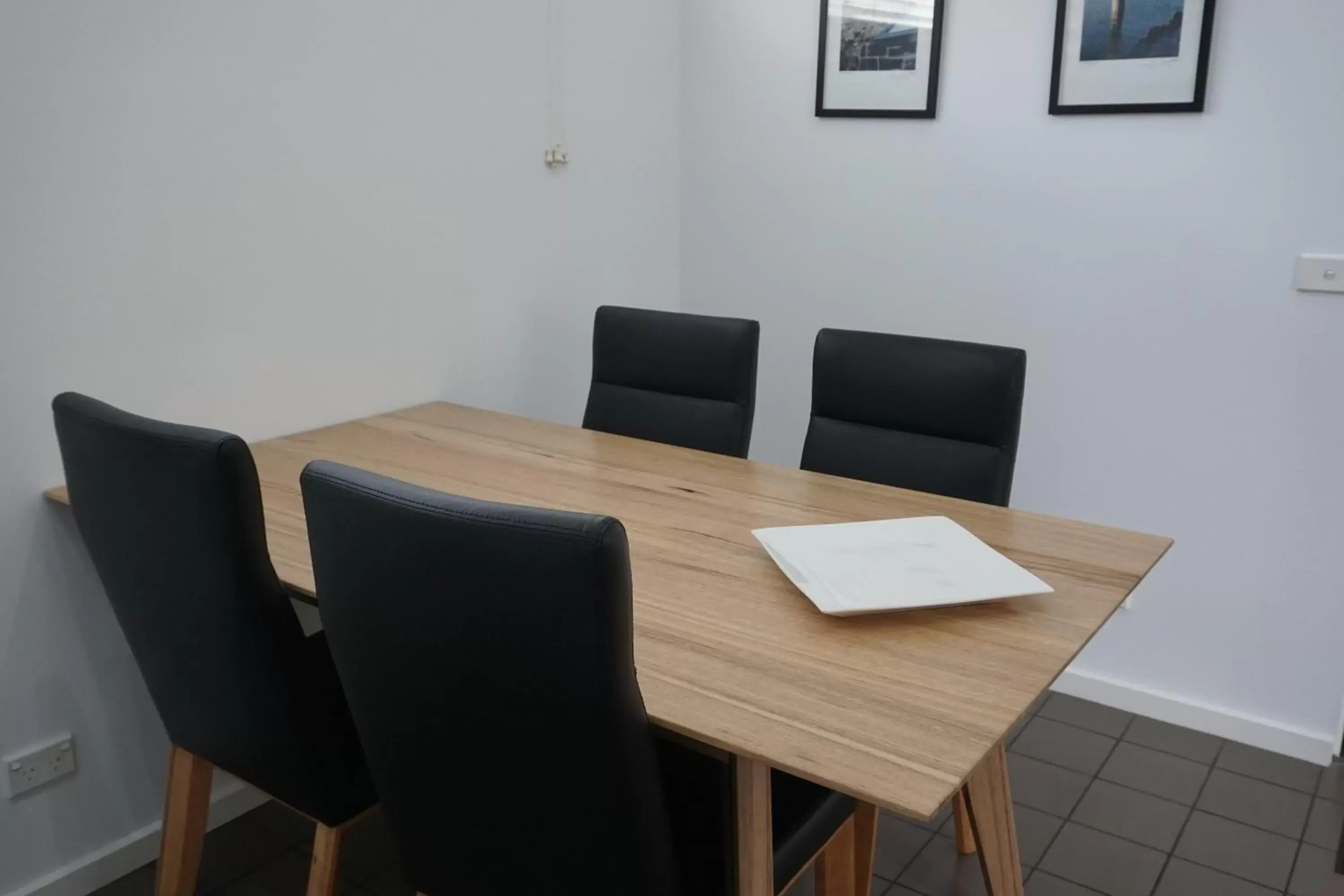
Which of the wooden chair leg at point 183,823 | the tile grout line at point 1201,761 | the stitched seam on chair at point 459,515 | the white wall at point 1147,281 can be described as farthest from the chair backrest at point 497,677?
the white wall at point 1147,281

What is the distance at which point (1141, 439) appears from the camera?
104 inches

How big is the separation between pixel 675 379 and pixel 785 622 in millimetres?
1174

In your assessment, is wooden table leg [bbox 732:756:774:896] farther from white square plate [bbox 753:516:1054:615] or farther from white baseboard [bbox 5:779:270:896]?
white baseboard [bbox 5:779:270:896]

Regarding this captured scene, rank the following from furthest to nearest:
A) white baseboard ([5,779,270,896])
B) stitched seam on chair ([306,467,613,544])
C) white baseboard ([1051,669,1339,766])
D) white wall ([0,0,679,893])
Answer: white baseboard ([1051,669,1339,766]), white baseboard ([5,779,270,896]), white wall ([0,0,679,893]), stitched seam on chair ([306,467,613,544])

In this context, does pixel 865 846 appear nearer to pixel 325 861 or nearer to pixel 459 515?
pixel 325 861

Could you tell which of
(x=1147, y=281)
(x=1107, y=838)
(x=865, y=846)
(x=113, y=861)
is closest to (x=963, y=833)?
(x=1107, y=838)

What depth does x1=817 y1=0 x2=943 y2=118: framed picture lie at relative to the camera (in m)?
2.78

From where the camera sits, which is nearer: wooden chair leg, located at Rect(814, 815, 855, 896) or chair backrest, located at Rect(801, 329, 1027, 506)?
wooden chair leg, located at Rect(814, 815, 855, 896)

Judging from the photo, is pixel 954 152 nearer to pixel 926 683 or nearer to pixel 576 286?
pixel 576 286

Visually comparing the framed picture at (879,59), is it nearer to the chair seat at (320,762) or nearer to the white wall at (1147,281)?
the white wall at (1147,281)

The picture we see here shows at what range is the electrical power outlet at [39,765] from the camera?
193 centimetres

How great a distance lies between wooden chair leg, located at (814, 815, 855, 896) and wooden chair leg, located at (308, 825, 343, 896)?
0.70m

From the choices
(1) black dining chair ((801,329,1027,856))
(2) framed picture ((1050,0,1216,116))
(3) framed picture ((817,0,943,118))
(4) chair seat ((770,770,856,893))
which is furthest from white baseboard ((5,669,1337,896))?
(3) framed picture ((817,0,943,118))

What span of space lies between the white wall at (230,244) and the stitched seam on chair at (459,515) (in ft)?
3.38
